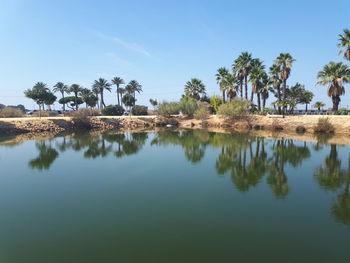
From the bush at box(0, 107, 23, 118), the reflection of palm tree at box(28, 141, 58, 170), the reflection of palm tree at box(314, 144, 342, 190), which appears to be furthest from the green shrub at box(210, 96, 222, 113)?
the bush at box(0, 107, 23, 118)

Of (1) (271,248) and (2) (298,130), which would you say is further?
(2) (298,130)

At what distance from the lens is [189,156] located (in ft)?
82.7

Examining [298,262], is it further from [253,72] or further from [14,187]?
[253,72]

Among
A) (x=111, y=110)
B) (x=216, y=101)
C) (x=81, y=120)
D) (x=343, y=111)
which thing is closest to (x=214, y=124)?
(x=216, y=101)

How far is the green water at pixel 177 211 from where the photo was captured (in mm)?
7945

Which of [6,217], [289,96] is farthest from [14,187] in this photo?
[289,96]

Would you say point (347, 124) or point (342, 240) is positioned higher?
point (347, 124)

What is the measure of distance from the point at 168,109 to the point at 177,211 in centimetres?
5758

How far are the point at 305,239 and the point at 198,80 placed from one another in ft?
226

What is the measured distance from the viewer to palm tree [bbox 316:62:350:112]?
3972cm

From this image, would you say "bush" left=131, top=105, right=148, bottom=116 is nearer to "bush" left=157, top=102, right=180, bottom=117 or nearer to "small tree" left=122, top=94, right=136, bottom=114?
"small tree" left=122, top=94, right=136, bottom=114

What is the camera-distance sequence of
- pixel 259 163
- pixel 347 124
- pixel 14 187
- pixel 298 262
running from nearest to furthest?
pixel 298 262, pixel 14 187, pixel 259 163, pixel 347 124

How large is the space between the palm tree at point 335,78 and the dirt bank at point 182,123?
14.8ft

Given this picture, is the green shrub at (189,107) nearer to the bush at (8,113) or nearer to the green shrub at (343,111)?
the green shrub at (343,111)
